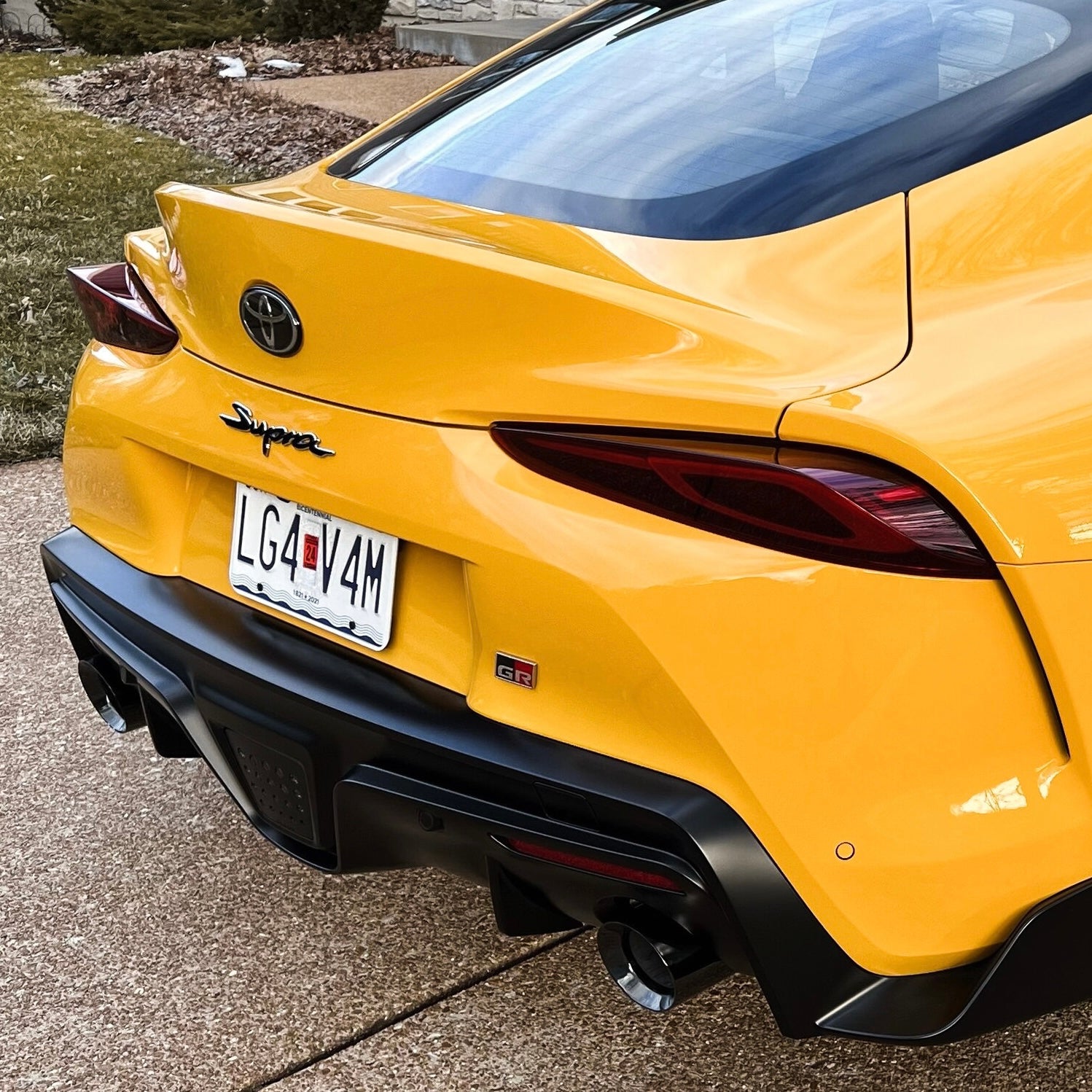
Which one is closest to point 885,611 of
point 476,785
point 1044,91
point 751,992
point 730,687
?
point 730,687

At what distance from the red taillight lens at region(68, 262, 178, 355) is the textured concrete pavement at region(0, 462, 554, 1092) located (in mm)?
1020

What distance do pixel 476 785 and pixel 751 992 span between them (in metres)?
0.80

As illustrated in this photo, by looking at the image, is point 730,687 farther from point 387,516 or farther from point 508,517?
point 387,516

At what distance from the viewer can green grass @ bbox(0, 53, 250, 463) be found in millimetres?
5273

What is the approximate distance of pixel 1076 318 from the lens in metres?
1.61

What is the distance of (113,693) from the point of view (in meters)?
2.40

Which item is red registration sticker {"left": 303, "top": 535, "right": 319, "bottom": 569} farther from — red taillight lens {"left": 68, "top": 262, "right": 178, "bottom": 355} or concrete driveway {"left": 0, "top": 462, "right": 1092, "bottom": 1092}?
concrete driveway {"left": 0, "top": 462, "right": 1092, "bottom": 1092}

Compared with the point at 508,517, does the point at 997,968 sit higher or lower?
lower

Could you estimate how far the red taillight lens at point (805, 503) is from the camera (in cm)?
146

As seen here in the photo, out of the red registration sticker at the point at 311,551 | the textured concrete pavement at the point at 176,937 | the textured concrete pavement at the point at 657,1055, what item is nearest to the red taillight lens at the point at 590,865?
the red registration sticker at the point at 311,551

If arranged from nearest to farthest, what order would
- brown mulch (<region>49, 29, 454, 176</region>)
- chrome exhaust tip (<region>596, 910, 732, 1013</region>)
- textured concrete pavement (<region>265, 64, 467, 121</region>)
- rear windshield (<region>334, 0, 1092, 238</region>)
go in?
1. chrome exhaust tip (<region>596, 910, 732, 1013</region>)
2. rear windshield (<region>334, 0, 1092, 238</region>)
3. brown mulch (<region>49, 29, 454, 176</region>)
4. textured concrete pavement (<region>265, 64, 467, 121</region>)

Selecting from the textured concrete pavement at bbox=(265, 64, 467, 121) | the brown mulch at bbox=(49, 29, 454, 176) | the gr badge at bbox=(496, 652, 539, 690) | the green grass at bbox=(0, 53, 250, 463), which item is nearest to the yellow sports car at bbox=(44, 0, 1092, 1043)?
the gr badge at bbox=(496, 652, 539, 690)

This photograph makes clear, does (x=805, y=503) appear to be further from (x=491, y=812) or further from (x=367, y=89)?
(x=367, y=89)

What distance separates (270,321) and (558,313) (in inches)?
18.5
